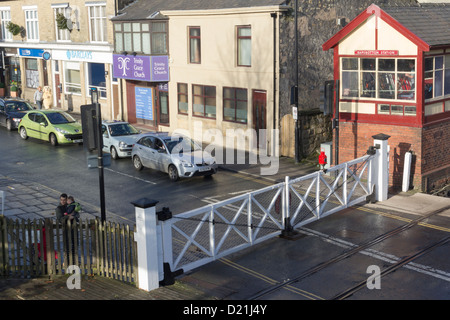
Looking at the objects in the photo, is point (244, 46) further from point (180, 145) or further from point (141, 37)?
point (141, 37)

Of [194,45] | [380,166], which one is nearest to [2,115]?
[194,45]

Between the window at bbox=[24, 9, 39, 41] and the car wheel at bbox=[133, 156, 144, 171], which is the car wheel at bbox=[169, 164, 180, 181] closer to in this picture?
the car wheel at bbox=[133, 156, 144, 171]

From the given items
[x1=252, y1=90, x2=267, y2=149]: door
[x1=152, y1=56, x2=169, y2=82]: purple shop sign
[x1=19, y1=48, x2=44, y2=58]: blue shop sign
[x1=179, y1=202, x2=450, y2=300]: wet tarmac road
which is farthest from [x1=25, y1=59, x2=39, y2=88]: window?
[x1=179, y1=202, x2=450, y2=300]: wet tarmac road

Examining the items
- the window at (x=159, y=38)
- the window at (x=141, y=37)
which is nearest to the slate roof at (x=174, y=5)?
the window at (x=141, y=37)

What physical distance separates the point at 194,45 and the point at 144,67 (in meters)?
3.36

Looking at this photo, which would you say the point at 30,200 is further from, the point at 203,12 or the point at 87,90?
the point at 87,90

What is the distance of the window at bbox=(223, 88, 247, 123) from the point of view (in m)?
27.9

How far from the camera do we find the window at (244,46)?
27.1m

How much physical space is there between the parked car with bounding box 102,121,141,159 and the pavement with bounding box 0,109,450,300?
4445 mm

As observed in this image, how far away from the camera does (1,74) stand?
49312 mm

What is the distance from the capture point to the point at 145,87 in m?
33.8

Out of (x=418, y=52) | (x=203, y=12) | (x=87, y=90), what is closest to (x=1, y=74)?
→ (x=87, y=90)

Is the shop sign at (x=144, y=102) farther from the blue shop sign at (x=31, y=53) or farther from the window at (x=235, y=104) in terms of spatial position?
the blue shop sign at (x=31, y=53)
